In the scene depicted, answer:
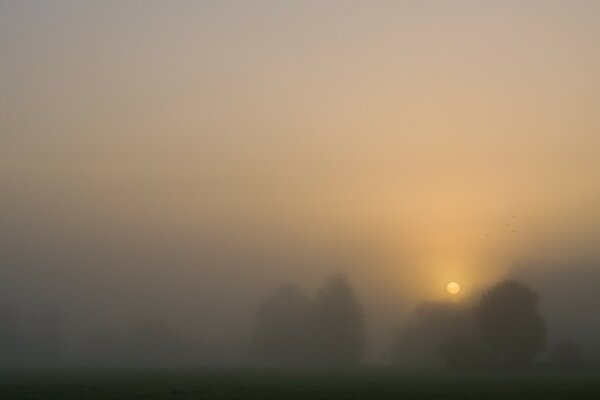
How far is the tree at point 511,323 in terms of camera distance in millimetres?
113250

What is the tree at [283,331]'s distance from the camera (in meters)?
154

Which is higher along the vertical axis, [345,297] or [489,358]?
[345,297]

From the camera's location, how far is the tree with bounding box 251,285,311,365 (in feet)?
506

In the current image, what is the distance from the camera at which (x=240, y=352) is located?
18212 centimetres

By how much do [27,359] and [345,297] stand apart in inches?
3187

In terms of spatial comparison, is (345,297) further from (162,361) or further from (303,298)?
(162,361)

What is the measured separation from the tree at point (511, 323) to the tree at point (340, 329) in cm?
3235

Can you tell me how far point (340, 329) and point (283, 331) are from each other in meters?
16.0

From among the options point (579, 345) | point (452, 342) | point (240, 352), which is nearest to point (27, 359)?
point (240, 352)

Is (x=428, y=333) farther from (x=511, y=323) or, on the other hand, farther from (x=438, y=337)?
(x=511, y=323)

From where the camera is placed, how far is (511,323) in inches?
4540

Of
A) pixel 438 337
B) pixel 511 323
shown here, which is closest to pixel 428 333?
pixel 438 337

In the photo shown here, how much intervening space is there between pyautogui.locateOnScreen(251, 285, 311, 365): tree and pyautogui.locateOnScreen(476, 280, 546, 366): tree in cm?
4404

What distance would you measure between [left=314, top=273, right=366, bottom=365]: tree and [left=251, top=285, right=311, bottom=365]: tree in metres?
5.00
